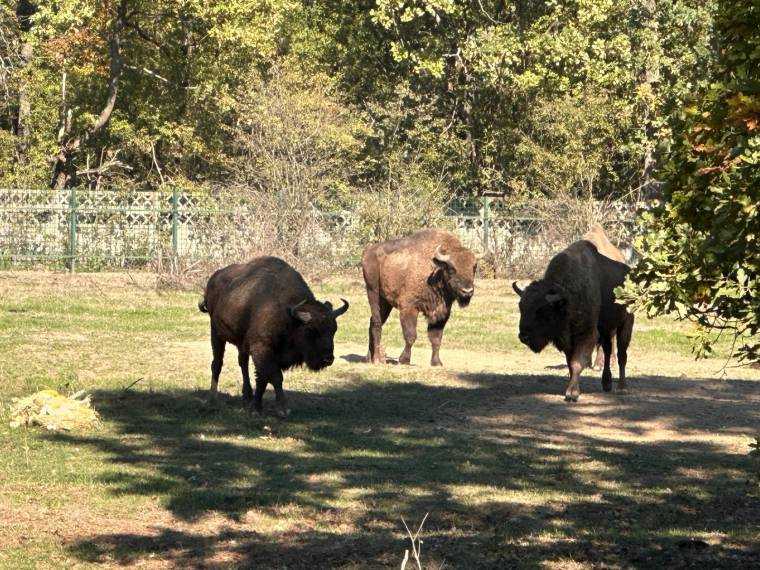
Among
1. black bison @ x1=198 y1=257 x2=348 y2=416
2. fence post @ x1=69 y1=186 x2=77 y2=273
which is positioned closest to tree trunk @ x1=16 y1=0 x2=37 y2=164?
fence post @ x1=69 y1=186 x2=77 y2=273

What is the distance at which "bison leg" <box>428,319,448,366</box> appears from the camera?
19016 mm

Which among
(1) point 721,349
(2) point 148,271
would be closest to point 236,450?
(1) point 721,349

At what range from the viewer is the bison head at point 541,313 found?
51.4ft

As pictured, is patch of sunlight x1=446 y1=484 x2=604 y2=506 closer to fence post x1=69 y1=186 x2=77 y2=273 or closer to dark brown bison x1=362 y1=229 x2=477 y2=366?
dark brown bison x1=362 y1=229 x2=477 y2=366

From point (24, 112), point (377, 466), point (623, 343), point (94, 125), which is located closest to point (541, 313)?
point (623, 343)

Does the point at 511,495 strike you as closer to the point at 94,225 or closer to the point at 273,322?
the point at 273,322

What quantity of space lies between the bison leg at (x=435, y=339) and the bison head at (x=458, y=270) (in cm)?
50

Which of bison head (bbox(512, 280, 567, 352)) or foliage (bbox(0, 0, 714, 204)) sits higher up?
foliage (bbox(0, 0, 714, 204))

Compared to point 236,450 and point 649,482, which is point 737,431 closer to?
point 649,482

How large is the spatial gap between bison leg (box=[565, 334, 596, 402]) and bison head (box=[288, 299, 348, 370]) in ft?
10.4

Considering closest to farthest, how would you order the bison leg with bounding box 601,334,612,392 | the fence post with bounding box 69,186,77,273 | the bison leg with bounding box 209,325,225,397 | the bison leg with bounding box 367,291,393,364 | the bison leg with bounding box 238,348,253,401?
the bison leg with bounding box 238,348,253,401
the bison leg with bounding box 209,325,225,397
the bison leg with bounding box 601,334,612,392
the bison leg with bounding box 367,291,393,364
the fence post with bounding box 69,186,77,273

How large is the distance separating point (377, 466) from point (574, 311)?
5.04 meters

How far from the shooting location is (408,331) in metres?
19.3

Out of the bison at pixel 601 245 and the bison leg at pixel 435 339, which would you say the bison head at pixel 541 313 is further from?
the bison leg at pixel 435 339
